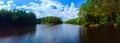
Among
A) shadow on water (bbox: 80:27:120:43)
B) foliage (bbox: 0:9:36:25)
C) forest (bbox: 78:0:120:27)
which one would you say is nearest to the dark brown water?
shadow on water (bbox: 80:27:120:43)

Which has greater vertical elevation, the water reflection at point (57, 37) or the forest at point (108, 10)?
the forest at point (108, 10)

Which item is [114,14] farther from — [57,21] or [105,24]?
[57,21]

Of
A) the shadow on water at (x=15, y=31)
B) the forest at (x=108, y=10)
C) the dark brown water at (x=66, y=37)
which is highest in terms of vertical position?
the forest at (x=108, y=10)

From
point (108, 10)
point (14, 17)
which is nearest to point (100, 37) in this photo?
point (108, 10)

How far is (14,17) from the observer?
373ft

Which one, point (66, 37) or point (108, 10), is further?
point (108, 10)

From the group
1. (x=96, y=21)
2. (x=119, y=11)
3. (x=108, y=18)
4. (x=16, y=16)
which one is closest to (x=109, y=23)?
(x=108, y=18)

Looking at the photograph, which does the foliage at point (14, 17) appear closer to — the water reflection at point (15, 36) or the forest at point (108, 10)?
the forest at point (108, 10)

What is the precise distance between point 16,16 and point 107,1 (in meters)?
75.9

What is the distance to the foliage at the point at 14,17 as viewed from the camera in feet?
351

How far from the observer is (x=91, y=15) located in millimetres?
66125

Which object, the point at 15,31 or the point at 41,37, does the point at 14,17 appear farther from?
the point at 41,37

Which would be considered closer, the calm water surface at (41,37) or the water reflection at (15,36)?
the calm water surface at (41,37)

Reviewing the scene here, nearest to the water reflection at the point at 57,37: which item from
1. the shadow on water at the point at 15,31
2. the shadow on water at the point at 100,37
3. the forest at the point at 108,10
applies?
the shadow on water at the point at 100,37
